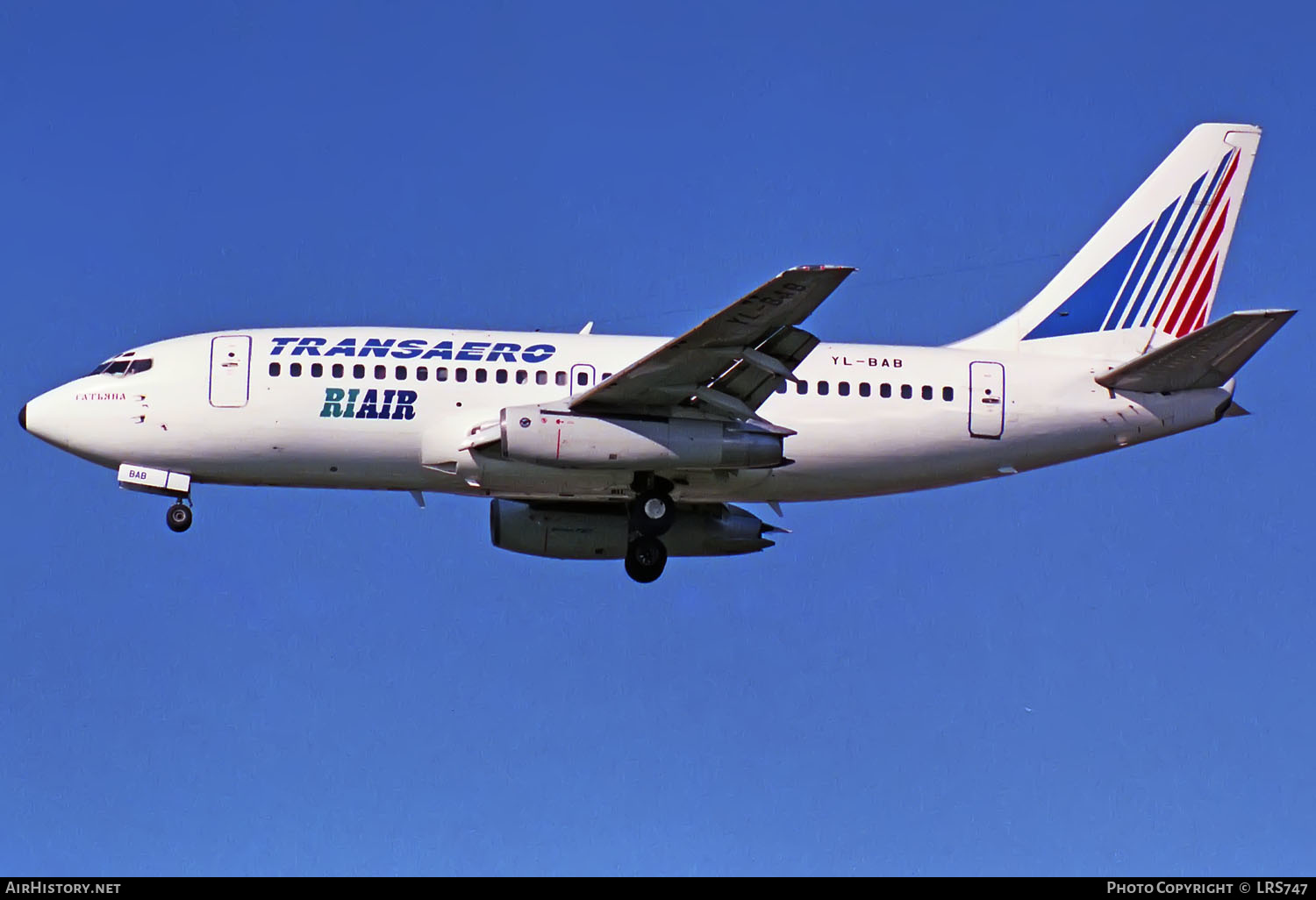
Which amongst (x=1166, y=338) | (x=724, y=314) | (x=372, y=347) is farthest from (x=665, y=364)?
(x=1166, y=338)

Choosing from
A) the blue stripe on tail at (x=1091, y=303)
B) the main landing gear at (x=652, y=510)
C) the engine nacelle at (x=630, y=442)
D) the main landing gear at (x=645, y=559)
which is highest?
the blue stripe on tail at (x=1091, y=303)

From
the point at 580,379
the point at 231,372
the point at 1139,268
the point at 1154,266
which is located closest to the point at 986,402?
the point at 1139,268

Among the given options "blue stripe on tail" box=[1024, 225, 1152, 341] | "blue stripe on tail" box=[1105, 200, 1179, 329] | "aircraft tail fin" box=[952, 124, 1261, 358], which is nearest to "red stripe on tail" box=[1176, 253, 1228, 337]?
"aircraft tail fin" box=[952, 124, 1261, 358]

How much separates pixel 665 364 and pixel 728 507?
7.78 m

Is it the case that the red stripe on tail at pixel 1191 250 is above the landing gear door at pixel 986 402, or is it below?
above

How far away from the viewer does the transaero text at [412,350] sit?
43062 mm

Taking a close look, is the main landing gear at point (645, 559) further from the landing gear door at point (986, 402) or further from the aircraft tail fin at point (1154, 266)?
the aircraft tail fin at point (1154, 266)

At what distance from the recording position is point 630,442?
137 feet

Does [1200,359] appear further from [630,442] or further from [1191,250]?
[630,442]

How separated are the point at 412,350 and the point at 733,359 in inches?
274

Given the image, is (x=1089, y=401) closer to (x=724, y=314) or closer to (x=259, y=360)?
(x=724, y=314)

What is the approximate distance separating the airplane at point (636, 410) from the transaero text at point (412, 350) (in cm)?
5

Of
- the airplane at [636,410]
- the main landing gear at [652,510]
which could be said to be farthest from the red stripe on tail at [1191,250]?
the main landing gear at [652,510]
